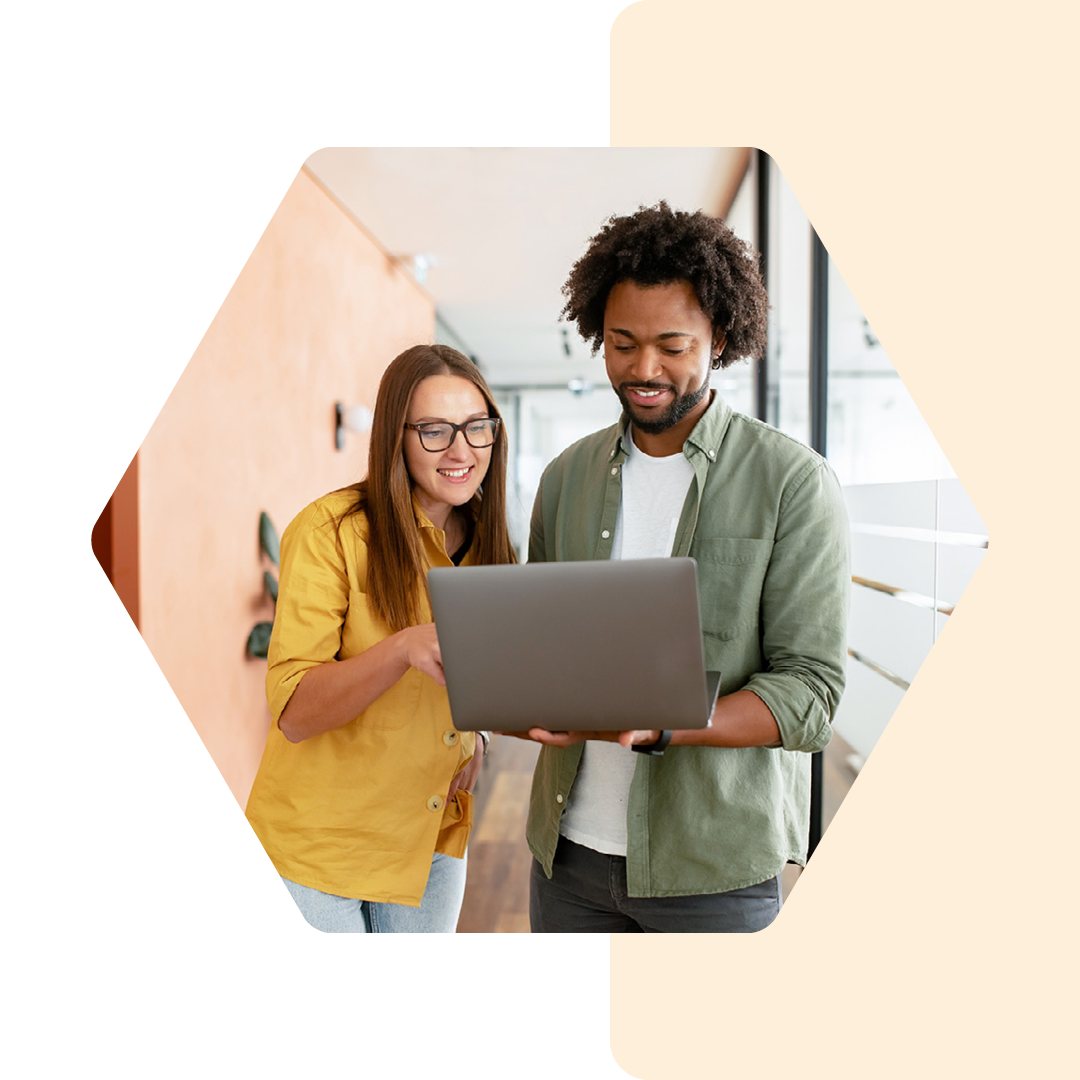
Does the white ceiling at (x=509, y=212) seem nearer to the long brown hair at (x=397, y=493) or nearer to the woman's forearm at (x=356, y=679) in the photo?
the long brown hair at (x=397, y=493)

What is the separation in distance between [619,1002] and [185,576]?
0.82 meters

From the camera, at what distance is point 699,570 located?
1107 mm

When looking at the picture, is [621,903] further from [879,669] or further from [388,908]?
[879,669]

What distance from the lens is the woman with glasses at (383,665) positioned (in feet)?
3.66

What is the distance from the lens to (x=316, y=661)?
43.9 inches

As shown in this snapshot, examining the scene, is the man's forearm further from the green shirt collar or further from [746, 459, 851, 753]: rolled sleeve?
the green shirt collar

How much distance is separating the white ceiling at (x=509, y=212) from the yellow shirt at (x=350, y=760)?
0.25m

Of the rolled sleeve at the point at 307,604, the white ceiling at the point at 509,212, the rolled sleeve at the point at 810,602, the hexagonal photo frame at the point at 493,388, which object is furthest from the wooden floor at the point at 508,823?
the white ceiling at the point at 509,212

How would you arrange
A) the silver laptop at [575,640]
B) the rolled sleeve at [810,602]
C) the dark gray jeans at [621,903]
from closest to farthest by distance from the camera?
the silver laptop at [575,640]
the rolled sleeve at [810,602]
the dark gray jeans at [621,903]

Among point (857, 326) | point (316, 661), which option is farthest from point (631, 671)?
point (857, 326)

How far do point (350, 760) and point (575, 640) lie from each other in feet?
1.28

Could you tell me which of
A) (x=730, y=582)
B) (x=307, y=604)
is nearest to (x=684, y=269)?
(x=730, y=582)

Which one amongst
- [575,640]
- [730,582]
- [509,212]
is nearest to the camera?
[575,640]

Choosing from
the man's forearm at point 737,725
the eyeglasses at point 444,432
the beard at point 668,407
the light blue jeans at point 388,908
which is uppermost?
the beard at point 668,407
